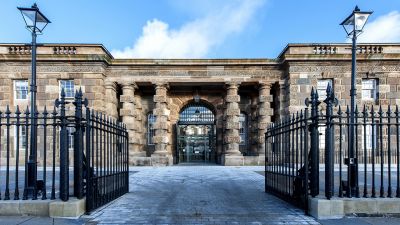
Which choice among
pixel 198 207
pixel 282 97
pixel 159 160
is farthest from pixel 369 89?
pixel 198 207

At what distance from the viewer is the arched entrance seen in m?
27.4

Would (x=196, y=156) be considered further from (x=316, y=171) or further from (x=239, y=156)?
(x=316, y=171)

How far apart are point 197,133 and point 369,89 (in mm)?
12150

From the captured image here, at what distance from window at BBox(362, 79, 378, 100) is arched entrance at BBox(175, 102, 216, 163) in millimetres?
10455

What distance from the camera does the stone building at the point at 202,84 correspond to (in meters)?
22.5

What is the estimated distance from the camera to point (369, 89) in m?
23.0

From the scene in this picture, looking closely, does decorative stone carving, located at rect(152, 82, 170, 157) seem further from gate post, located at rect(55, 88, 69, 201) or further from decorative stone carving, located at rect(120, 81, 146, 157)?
gate post, located at rect(55, 88, 69, 201)

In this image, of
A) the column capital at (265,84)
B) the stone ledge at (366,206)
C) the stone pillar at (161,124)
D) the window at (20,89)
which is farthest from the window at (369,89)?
the window at (20,89)

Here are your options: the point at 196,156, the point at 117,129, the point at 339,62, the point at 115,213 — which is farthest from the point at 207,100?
the point at 115,213

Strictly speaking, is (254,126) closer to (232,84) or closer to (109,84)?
(232,84)

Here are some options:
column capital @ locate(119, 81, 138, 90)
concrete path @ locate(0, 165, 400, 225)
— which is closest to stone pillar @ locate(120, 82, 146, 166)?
column capital @ locate(119, 81, 138, 90)

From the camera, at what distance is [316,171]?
768 centimetres

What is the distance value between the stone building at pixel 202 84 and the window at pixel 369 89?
6cm

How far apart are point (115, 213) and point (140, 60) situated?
1676 centimetres
